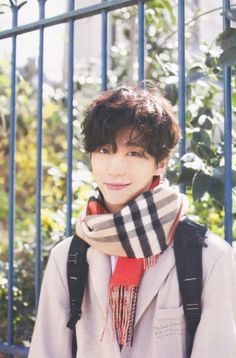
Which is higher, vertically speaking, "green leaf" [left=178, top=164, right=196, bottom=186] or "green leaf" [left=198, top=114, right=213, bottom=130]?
"green leaf" [left=198, top=114, right=213, bottom=130]

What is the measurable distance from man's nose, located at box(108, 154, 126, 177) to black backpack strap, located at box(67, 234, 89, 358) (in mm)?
318

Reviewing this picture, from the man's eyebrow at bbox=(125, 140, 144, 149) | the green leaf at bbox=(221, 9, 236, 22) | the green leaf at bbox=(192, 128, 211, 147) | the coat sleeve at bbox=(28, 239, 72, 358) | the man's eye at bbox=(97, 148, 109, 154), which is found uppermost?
the green leaf at bbox=(221, 9, 236, 22)

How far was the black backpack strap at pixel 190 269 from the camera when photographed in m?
1.93

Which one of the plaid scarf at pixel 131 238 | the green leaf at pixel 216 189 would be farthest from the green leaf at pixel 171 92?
the plaid scarf at pixel 131 238

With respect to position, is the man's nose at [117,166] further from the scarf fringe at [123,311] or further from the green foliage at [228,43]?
the green foliage at [228,43]

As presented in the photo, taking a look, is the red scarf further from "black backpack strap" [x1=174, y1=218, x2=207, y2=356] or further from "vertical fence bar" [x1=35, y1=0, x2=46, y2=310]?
"vertical fence bar" [x1=35, y1=0, x2=46, y2=310]

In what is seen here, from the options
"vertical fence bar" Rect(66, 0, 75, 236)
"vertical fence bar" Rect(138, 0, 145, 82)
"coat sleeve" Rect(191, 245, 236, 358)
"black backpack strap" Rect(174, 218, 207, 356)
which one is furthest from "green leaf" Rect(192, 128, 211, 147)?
"coat sleeve" Rect(191, 245, 236, 358)

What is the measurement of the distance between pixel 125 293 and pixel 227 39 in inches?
35.7

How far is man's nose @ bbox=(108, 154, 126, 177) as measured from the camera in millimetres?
1969

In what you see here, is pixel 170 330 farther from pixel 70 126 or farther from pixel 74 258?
pixel 70 126

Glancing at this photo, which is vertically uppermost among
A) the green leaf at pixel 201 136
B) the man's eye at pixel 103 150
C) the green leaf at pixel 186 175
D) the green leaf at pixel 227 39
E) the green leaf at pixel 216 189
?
the green leaf at pixel 227 39

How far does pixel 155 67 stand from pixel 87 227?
2125mm

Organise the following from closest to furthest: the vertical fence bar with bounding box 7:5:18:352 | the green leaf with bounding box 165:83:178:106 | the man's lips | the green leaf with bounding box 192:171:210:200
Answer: the man's lips < the green leaf with bounding box 192:171:210:200 < the vertical fence bar with bounding box 7:5:18:352 < the green leaf with bounding box 165:83:178:106

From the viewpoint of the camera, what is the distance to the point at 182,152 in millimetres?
2479
